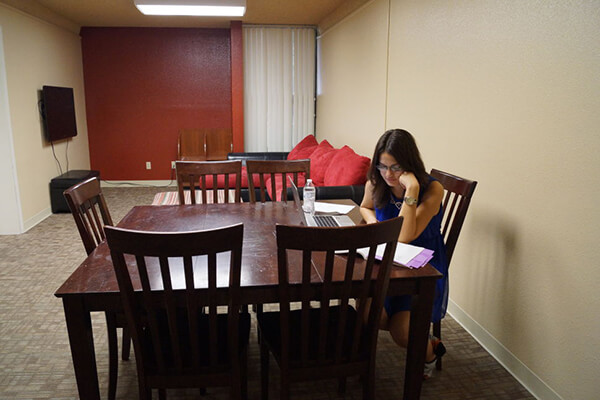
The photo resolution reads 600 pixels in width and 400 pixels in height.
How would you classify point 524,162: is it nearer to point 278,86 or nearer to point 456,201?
point 456,201

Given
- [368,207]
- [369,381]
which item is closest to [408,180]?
[368,207]

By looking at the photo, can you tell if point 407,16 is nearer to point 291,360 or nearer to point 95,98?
point 291,360

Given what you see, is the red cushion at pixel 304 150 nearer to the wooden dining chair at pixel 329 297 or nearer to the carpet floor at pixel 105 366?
the carpet floor at pixel 105 366

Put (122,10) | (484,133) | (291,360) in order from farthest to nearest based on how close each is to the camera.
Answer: (122,10), (484,133), (291,360)

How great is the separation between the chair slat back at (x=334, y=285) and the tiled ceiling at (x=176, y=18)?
3681mm

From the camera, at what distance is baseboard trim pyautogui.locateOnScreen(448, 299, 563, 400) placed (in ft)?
6.84

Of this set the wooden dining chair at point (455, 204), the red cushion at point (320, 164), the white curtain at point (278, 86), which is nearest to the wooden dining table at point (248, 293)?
the wooden dining chair at point (455, 204)

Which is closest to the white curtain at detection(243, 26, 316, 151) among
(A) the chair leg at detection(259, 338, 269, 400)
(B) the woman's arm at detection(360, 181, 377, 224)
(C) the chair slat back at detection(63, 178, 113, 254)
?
(C) the chair slat back at detection(63, 178, 113, 254)

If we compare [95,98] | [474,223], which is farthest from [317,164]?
[95,98]

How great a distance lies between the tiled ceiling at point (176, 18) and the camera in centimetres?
514

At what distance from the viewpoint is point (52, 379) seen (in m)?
2.24

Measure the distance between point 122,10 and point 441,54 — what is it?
4.14 meters

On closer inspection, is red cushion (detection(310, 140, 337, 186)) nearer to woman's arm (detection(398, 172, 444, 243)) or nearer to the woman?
the woman

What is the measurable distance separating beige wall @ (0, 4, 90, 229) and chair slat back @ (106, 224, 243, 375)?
3.79m
